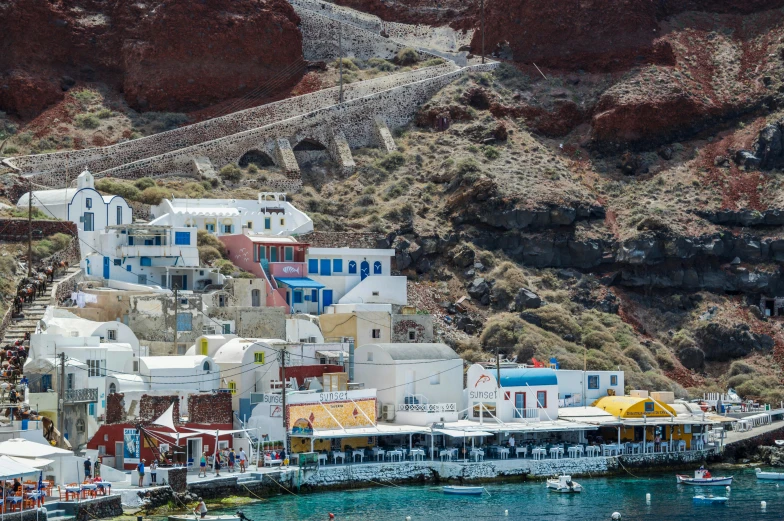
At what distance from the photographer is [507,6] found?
110 meters

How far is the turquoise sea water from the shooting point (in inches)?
2222

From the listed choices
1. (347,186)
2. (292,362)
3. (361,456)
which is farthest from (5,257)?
(347,186)

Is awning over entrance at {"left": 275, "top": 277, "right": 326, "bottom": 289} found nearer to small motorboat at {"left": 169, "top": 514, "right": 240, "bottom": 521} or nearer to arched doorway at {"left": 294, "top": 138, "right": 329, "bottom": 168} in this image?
arched doorway at {"left": 294, "top": 138, "right": 329, "bottom": 168}

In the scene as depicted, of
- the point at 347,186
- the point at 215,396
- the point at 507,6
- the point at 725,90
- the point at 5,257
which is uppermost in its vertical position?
the point at 507,6

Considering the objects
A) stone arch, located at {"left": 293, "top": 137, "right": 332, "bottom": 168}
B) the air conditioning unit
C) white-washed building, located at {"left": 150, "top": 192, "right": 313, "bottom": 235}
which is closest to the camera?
the air conditioning unit

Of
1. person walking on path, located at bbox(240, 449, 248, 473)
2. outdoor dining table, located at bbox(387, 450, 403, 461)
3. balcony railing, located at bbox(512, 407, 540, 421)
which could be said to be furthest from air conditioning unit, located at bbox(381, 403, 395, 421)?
person walking on path, located at bbox(240, 449, 248, 473)

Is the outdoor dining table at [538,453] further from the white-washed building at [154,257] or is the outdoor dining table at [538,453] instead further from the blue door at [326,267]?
the blue door at [326,267]

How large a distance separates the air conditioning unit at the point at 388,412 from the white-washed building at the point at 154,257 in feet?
41.8

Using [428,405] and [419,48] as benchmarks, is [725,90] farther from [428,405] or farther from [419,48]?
[428,405]

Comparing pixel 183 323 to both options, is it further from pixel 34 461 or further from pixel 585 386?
pixel 34 461

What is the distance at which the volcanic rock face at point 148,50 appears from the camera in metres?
101

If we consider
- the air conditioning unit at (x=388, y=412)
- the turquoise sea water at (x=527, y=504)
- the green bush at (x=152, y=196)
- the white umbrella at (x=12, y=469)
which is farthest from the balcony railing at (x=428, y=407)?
the green bush at (x=152, y=196)

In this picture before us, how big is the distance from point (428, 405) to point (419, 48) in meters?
47.7

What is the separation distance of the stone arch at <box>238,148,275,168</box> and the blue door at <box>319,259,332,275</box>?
1365 centimetres
